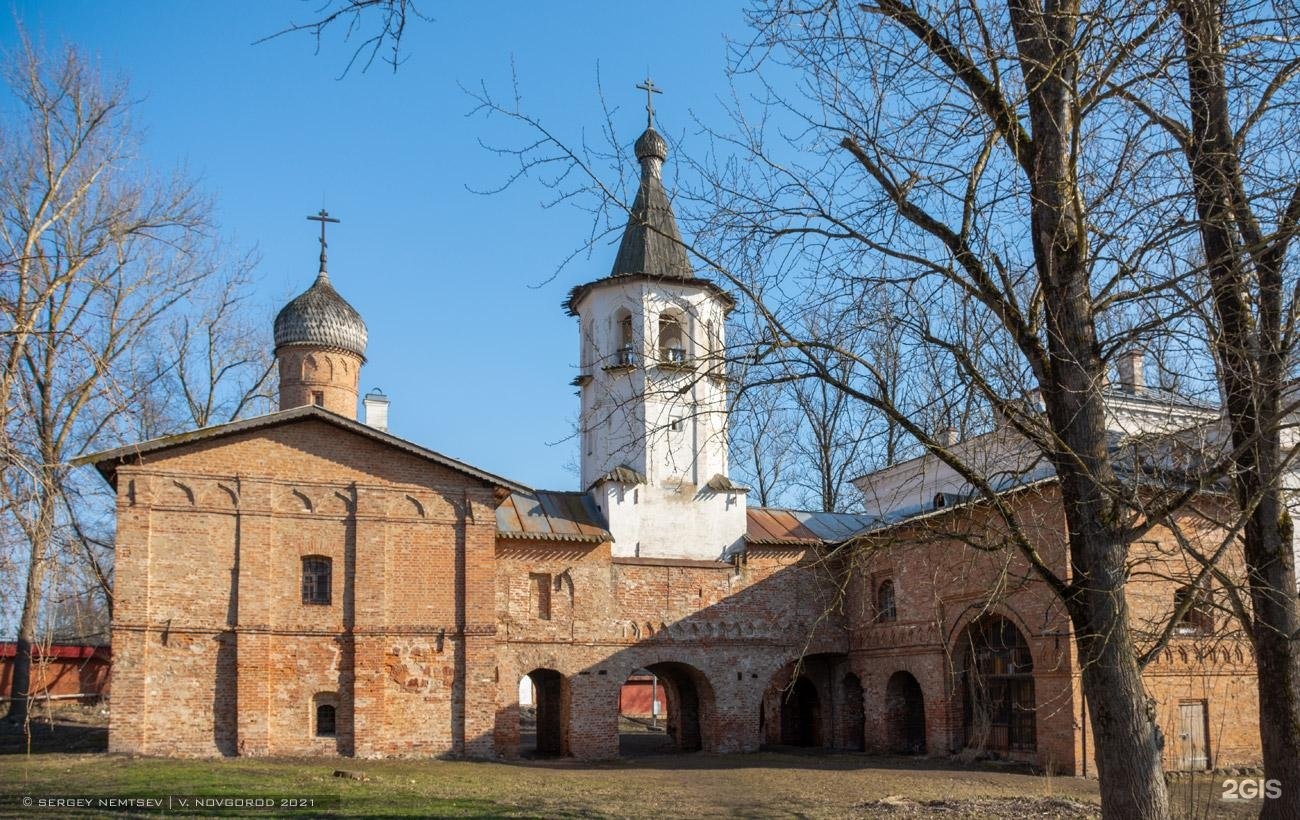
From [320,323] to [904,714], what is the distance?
15.4 meters

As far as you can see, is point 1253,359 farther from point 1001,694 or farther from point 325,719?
point 325,719

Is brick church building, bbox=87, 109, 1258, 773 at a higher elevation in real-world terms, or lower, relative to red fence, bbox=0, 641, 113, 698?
higher

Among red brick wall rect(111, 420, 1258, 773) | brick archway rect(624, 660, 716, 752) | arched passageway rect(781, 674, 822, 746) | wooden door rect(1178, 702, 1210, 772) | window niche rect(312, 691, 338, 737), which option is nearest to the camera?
wooden door rect(1178, 702, 1210, 772)

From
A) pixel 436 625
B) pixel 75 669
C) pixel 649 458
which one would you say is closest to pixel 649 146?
pixel 649 458

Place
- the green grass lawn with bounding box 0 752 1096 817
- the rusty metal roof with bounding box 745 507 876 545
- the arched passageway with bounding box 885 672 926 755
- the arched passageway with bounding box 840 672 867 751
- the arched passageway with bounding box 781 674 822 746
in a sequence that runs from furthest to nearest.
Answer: the arched passageway with bounding box 781 674 822 746 → the arched passageway with bounding box 840 672 867 751 → the rusty metal roof with bounding box 745 507 876 545 → the arched passageway with bounding box 885 672 926 755 → the green grass lawn with bounding box 0 752 1096 817

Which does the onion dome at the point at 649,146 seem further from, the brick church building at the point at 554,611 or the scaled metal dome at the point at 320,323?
the scaled metal dome at the point at 320,323

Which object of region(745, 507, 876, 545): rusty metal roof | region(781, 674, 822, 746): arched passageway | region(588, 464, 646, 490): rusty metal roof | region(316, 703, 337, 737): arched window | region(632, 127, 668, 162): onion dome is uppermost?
region(632, 127, 668, 162): onion dome

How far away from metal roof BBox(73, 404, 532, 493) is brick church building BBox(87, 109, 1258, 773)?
58 mm

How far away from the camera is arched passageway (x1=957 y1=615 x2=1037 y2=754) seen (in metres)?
19.5

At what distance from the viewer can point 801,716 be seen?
86.3 feet

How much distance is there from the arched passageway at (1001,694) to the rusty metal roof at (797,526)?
13.3 ft

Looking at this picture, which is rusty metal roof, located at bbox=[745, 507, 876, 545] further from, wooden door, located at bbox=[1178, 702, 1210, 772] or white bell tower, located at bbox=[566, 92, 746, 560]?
wooden door, located at bbox=[1178, 702, 1210, 772]

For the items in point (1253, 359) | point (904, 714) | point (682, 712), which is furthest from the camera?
point (682, 712)

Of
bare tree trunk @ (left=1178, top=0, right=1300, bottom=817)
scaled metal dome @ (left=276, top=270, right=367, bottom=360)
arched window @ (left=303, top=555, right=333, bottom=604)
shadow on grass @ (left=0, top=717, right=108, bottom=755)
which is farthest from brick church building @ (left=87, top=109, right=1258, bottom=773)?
bare tree trunk @ (left=1178, top=0, right=1300, bottom=817)
